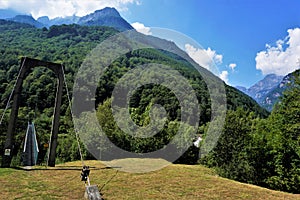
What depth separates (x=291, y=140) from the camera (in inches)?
791

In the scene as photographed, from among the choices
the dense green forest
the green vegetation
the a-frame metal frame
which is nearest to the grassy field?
the a-frame metal frame

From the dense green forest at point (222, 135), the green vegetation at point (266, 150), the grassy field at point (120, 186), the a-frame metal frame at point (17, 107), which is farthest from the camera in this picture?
the dense green forest at point (222, 135)

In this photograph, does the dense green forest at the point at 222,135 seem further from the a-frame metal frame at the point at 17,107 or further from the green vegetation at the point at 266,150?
the a-frame metal frame at the point at 17,107

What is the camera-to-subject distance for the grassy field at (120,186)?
10290 millimetres

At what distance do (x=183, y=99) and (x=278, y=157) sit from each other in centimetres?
798

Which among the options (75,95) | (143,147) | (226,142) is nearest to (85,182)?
(226,142)

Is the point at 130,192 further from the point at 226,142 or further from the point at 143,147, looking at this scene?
the point at 143,147

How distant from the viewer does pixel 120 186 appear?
38.4 feet

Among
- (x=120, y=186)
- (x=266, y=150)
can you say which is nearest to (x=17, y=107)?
(x=120, y=186)

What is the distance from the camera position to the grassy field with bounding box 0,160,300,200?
405 inches

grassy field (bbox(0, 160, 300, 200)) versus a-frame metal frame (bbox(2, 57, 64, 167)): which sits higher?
a-frame metal frame (bbox(2, 57, 64, 167))

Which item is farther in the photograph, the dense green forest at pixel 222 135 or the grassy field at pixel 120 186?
the dense green forest at pixel 222 135

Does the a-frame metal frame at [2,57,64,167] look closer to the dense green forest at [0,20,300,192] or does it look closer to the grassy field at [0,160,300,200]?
the grassy field at [0,160,300,200]

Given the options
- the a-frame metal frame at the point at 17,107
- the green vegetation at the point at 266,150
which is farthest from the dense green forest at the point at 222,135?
the a-frame metal frame at the point at 17,107
